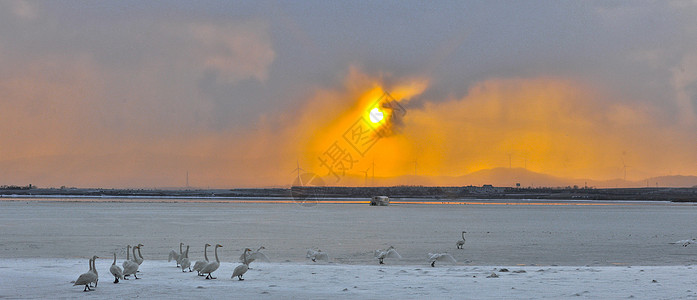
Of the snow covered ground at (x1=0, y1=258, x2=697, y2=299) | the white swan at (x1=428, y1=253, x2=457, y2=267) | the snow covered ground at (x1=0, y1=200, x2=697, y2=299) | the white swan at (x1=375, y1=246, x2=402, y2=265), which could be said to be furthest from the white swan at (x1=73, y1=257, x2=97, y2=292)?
the white swan at (x1=428, y1=253, x2=457, y2=267)

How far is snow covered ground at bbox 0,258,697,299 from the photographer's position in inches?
551

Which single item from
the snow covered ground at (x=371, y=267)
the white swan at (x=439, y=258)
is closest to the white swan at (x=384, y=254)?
the snow covered ground at (x=371, y=267)

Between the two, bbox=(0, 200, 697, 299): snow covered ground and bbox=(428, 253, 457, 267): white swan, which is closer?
bbox=(0, 200, 697, 299): snow covered ground

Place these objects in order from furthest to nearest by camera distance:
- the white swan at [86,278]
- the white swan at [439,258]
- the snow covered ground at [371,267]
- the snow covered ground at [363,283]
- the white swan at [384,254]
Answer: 1. the white swan at [384,254]
2. the white swan at [439,258]
3. the white swan at [86,278]
4. the snow covered ground at [371,267]
5. the snow covered ground at [363,283]

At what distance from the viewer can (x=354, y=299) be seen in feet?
44.0

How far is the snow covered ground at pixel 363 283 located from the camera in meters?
14.0

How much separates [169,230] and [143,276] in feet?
71.5

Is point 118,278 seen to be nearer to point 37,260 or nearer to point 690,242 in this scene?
point 37,260

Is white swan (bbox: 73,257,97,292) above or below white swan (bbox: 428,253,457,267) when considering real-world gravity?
above

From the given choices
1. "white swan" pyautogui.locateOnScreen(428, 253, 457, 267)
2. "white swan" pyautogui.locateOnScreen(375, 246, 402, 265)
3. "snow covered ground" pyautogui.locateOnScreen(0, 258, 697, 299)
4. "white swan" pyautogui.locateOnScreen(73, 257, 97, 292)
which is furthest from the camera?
"white swan" pyautogui.locateOnScreen(375, 246, 402, 265)

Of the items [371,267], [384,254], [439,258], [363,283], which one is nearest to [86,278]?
[363,283]

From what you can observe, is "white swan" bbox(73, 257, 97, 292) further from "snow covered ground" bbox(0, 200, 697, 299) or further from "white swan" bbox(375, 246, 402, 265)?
"white swan" bbox(375, 246, 402, 265)

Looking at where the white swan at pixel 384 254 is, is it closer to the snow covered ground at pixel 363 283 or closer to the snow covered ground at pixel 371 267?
the snow covered ground at pixel 371 267

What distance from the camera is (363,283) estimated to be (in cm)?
1562
